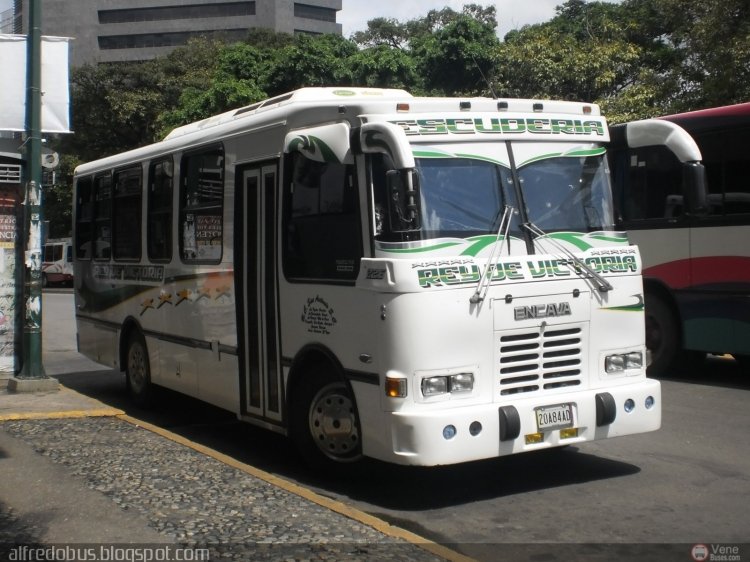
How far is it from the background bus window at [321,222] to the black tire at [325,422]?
844mm

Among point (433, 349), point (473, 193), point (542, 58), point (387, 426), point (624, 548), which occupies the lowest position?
point (624, 548)

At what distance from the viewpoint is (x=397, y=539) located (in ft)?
18.1

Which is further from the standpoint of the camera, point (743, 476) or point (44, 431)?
point (44, 431)

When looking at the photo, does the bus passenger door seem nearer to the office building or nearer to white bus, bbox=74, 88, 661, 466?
white bus, bbox=74, 88, 661, 466

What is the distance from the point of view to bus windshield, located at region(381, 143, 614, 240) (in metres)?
6.63

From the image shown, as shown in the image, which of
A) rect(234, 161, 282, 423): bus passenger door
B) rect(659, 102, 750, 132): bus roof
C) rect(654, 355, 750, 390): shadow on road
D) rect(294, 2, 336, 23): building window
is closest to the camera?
rect(234, 161, 282, 423): bus passenger door

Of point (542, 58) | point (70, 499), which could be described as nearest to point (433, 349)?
point (70, 499)

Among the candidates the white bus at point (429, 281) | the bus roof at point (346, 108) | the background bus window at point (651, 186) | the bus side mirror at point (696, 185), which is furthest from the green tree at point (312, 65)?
the bus side mirror at point (696, 185)

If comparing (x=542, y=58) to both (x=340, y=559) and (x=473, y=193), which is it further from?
(x=340, y=559)

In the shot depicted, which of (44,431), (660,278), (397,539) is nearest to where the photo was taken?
(397,539)

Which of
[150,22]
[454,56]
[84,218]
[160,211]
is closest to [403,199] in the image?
[160,211]

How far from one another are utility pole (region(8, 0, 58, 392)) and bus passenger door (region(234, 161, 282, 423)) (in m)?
3.80

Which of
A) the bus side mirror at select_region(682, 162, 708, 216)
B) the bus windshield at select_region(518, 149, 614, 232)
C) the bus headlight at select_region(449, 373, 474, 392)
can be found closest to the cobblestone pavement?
the bus headlight at select_region(449, 373, 474, 392)

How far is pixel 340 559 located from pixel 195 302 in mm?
4746
